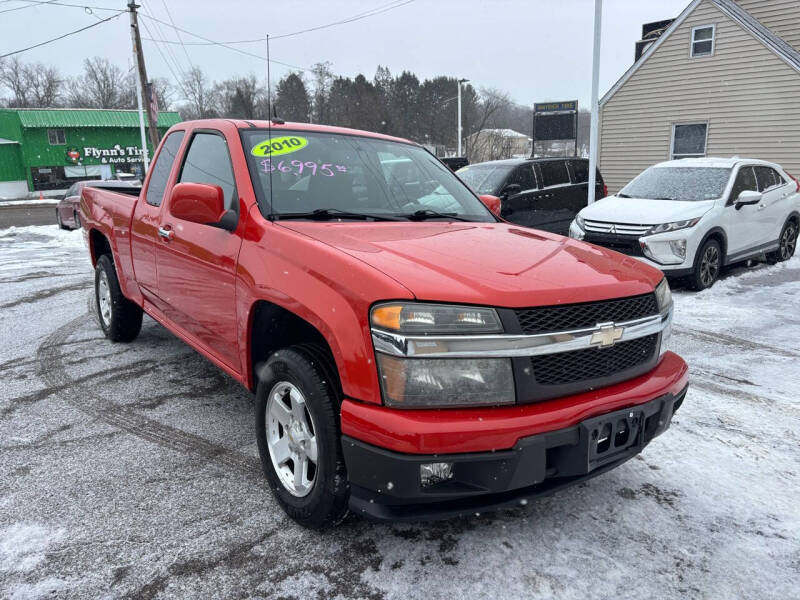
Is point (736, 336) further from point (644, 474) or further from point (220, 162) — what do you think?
point (220, 162)

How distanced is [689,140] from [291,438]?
19.4 meters

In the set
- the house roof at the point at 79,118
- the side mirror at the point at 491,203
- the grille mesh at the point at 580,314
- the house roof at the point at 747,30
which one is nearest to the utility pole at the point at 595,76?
the side mirror at the point at 491,203

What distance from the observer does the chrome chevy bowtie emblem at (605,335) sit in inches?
88.5

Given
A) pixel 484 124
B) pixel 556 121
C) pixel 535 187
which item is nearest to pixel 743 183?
pixel 535 187

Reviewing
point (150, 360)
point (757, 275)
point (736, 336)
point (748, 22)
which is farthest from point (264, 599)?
point (748, 22)

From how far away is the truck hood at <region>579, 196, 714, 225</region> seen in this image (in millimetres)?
7333

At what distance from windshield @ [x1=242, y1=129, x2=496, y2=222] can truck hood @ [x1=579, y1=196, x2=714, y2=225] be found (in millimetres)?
4440

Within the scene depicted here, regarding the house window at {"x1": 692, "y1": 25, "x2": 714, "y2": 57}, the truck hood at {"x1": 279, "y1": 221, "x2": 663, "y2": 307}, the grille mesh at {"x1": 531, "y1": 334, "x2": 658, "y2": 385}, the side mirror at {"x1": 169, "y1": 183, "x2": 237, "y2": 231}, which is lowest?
the grille mesh at {"x1": 531, "y1": 334, "x2": 658, "y2": 385}

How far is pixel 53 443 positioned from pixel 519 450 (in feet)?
9.27

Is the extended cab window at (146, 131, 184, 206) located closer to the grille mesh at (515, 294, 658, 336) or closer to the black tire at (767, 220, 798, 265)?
the grille mesh at (515, 294, 658, 336)

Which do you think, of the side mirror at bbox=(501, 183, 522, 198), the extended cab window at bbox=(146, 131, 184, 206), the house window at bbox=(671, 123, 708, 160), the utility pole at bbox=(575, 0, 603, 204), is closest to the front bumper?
the extended cab window at bbox=(146, 131, 184, 206)

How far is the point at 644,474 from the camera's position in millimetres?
3000

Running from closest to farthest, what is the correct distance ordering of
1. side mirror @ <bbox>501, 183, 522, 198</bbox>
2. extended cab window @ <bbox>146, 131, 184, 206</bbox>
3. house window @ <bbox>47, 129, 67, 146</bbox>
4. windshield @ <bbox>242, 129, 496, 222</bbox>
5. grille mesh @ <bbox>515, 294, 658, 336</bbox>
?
grille mesh @ <bbox>515, 294, 658, 336</bbox> → windshield @ <bbox>242, 129, 496, 222</bbox> → extended cab window @ <bbox>146, 131, 184, 206</bbox> → side mirror @ <bbox>501, 183, 522, 198</bbox> → house window @ <bbox>47, 129, 67, 146</bbox>

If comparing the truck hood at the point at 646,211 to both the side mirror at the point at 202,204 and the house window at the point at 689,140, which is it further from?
the house window at the point at 689,140
